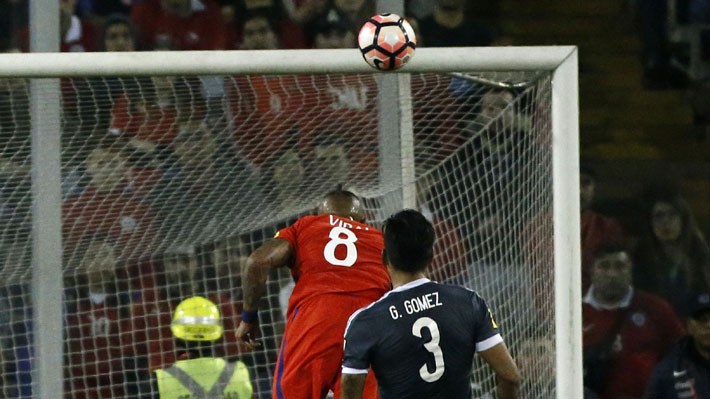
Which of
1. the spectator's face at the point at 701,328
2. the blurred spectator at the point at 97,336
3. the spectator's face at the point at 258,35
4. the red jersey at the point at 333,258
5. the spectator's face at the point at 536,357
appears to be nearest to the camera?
the red jersey at the point at 333,258

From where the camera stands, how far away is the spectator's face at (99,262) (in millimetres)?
5977

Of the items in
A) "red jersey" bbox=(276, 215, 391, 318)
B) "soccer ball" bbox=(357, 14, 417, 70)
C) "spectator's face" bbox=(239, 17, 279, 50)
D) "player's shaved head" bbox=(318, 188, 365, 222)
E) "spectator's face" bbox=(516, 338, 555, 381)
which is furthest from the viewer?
"spectator's face" bbox=(239, 17, 279, 50)

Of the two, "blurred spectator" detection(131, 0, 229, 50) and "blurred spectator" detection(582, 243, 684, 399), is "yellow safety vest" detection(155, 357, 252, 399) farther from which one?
"blurred spectator" detection(131, 0, 229, 50)

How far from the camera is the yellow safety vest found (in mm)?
6250

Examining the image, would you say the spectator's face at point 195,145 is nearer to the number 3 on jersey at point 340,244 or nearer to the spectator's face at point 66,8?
the number 3 on jersey at point 340,244

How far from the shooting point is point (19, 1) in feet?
24.6

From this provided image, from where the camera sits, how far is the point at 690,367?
6.90 metres

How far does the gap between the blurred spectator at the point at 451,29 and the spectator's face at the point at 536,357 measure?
287cm

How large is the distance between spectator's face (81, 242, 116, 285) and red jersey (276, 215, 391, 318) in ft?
4.72

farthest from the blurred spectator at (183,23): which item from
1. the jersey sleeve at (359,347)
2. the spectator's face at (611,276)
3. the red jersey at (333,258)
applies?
the jersey sleeve at (359,347)

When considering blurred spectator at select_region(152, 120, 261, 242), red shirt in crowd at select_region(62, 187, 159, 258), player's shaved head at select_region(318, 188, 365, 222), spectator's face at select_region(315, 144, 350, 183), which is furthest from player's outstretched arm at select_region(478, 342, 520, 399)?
red shirt in crowd at select_region(62, 187, 159, 258)

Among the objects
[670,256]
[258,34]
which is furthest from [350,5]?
[670,256]

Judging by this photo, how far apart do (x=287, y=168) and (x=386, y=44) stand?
1.43m

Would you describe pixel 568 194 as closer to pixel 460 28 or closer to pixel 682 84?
pixel 460 28
